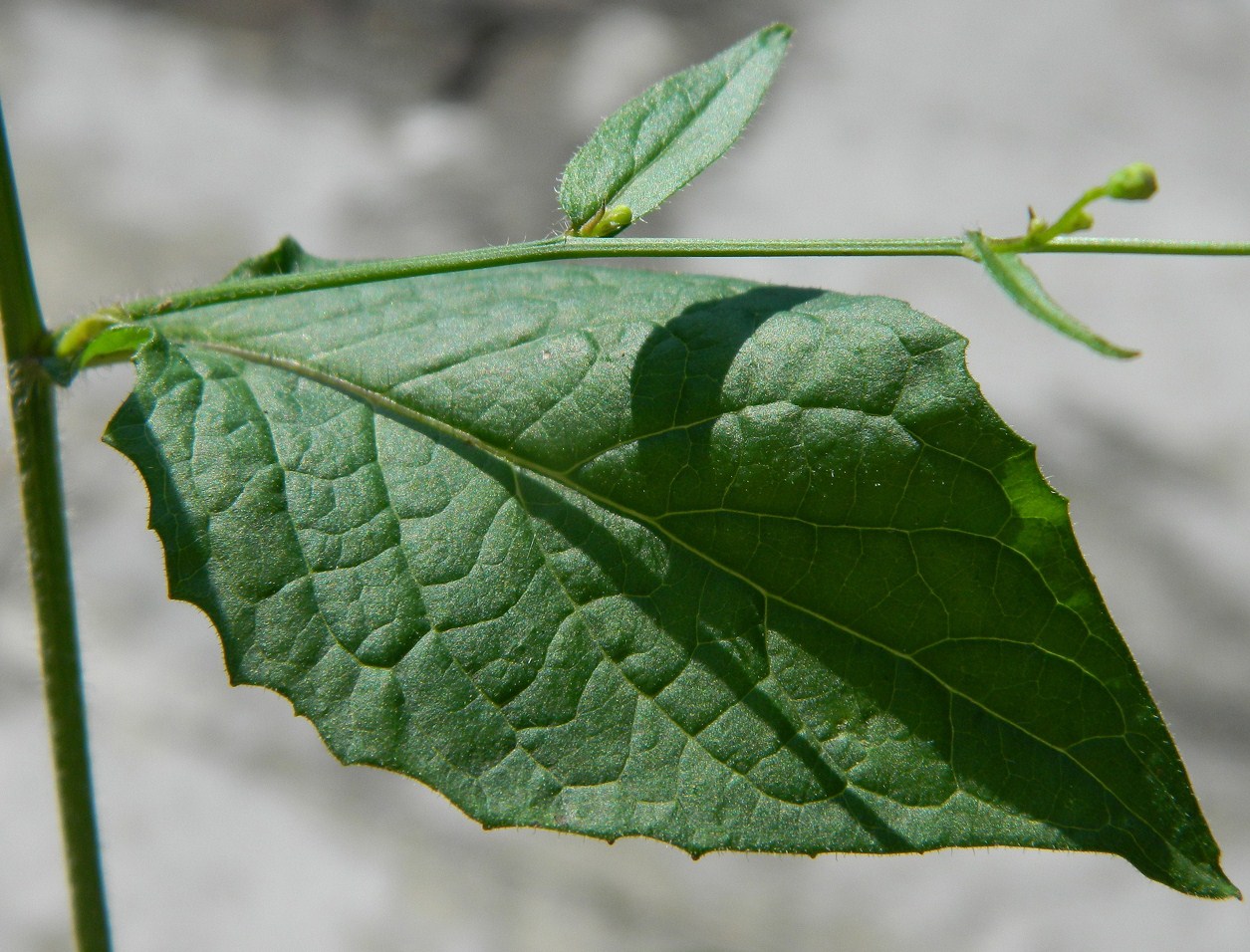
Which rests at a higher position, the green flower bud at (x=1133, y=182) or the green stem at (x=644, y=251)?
the green stem at (x=644, y=251)

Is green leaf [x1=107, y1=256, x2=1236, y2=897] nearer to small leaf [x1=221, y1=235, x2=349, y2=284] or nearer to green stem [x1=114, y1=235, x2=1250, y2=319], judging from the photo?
green stem [x1=114, y1=235, x2=1250, y2=319]

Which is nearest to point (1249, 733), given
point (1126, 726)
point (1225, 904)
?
point (1225, 904)

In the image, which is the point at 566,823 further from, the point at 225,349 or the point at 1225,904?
the point at 1225,904

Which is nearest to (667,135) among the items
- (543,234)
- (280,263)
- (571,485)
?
(571,485)

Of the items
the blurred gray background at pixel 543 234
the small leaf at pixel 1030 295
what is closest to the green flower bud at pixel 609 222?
the small leaf at pixel 1030 295

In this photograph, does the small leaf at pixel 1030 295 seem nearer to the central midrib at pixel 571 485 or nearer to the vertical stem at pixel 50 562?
the central midrib at pixel 571 485

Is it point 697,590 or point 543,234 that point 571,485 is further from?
point 543,234
